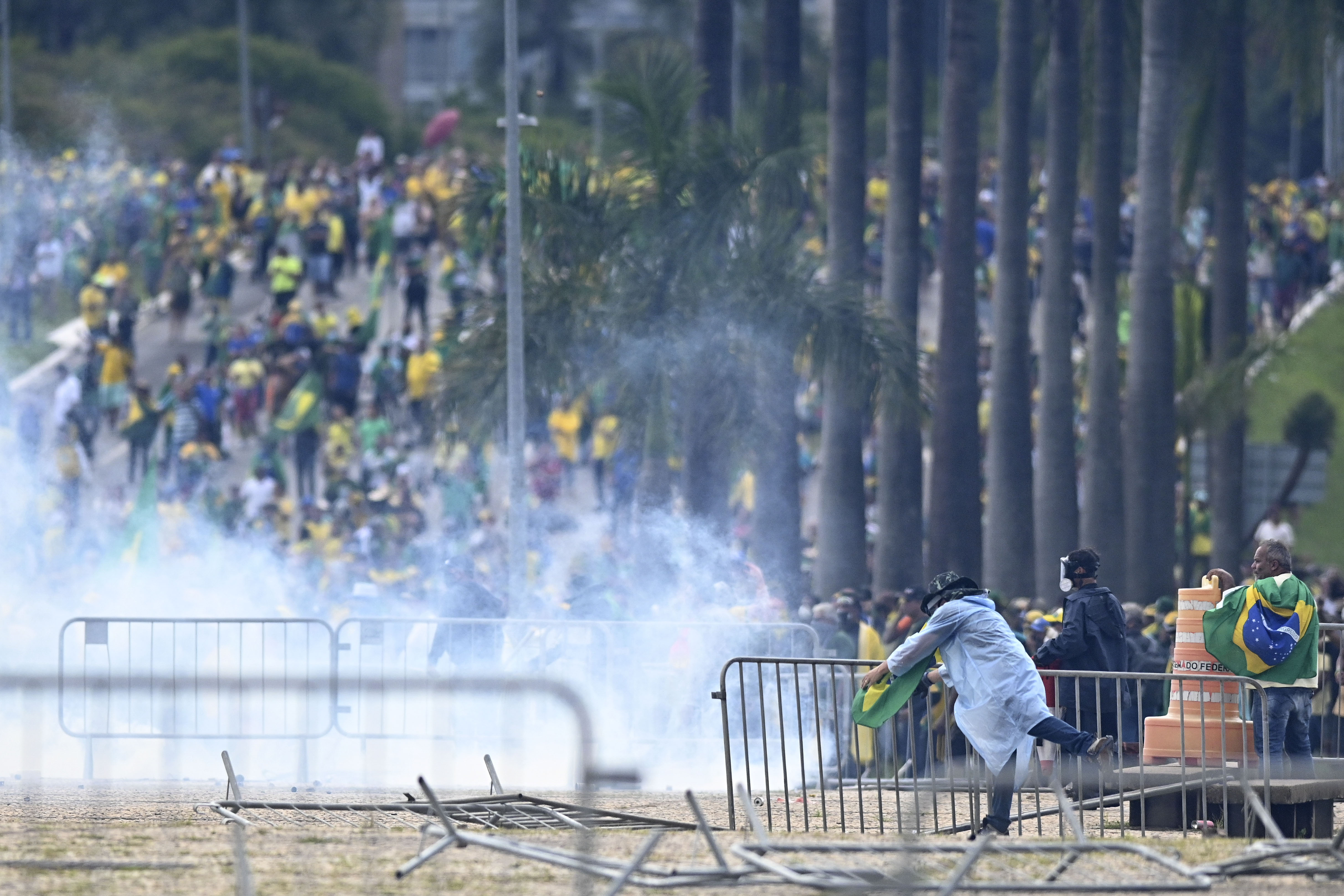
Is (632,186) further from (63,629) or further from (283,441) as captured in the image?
(283,441)

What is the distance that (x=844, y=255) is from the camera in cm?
2286

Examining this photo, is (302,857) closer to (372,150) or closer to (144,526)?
(144,526)

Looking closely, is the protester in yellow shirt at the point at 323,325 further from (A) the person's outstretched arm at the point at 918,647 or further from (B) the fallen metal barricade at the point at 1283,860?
(B) the fallen metal barricade at the point at 1283,860

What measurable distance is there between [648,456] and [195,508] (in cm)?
712

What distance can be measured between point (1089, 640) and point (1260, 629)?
37.9 inches

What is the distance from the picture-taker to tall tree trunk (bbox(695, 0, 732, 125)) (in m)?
23.1

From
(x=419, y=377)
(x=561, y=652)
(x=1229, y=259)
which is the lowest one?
(x=561, y=652)

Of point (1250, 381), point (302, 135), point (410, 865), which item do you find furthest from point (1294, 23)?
point (302, 135)

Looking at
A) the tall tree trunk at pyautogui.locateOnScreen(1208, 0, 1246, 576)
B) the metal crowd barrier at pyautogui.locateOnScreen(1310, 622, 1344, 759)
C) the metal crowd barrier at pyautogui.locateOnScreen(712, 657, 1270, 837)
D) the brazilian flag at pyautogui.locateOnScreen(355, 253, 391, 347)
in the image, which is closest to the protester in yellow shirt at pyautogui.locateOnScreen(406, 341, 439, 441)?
the brazilian flag at pyautogui.locateOnScreen(355, 253, 391, 347)

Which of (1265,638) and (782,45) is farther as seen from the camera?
(782,45)

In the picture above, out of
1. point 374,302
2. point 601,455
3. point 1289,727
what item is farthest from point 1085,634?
point 374,302

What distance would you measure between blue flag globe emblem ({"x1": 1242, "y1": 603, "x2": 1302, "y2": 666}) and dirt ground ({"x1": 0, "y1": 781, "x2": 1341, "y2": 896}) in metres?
1.09

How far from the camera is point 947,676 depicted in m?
11.2

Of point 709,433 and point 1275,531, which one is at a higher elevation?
point 709,433
